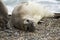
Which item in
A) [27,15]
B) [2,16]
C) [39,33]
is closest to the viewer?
[39,33]

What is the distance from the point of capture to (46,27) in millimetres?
2529

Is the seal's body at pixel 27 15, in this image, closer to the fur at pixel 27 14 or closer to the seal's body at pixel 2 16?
the fur at pixel 27 14

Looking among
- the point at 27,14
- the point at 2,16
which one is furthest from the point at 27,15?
the point at 2,16

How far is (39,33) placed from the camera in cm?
234

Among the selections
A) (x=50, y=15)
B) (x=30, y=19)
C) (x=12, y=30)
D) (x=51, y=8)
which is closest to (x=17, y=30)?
(x=12, y=30)

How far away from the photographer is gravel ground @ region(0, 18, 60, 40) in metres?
2.22

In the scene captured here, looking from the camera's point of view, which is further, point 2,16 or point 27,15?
point 27,15

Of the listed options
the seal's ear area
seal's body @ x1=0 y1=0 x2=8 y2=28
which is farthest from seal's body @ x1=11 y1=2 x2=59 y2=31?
seal's body @ x1=0 y1=0 x2=8 y2=28

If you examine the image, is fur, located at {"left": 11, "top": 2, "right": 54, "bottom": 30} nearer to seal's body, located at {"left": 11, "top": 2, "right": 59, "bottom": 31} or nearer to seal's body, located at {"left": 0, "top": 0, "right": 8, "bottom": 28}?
seal's body, located at {"left": 11, "top": 2, "right": 59, "bottom": 31}

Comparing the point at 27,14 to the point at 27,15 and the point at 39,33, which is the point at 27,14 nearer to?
the point at 27,15

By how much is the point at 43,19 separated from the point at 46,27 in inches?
12.5

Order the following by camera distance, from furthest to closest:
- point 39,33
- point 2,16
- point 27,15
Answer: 1. point 27,15
2. point 2,16
3. point 39,33

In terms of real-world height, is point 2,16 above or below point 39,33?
above

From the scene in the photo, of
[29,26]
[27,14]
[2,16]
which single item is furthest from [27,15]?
[2,16]
